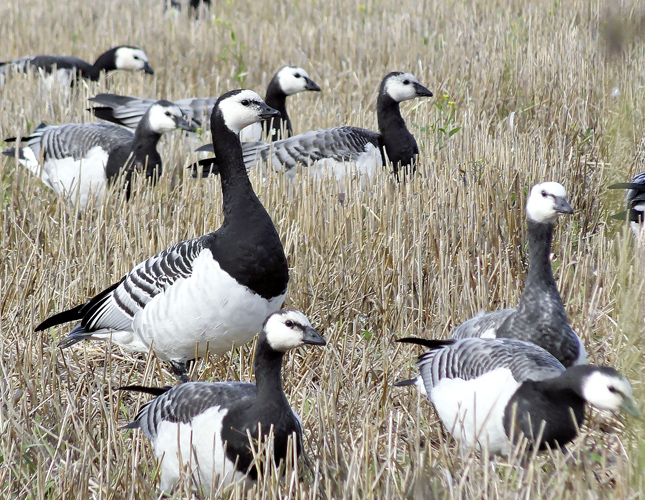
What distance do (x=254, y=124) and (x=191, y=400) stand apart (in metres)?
5.59

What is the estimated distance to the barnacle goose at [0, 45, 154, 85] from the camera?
1019 centimetres

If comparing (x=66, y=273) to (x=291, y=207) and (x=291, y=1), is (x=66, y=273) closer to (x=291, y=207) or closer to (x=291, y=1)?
(x=291, y=207)

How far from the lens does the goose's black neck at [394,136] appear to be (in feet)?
21.9

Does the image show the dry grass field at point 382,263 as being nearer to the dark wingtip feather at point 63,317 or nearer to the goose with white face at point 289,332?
the dark wingtip feather at point 63,317

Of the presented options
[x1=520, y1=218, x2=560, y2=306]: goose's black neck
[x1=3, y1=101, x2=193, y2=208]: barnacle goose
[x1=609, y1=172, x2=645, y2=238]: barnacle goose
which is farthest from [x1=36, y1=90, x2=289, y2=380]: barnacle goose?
[x1=609, y1=172, x2=645, y2=238]: barnacle goose

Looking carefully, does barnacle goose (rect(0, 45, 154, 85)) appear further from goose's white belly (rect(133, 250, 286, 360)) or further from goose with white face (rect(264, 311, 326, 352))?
goose with white face (rect(264, 311, 326, 352))

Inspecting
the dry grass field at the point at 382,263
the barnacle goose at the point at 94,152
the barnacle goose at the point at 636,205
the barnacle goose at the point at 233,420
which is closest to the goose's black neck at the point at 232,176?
the dry grass field at the point at 382,263

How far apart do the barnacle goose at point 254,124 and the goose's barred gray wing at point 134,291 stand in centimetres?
384

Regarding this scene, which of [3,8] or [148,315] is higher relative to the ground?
[3,8]

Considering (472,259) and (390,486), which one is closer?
(390,486)

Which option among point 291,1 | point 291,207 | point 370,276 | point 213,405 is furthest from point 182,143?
point 291,1

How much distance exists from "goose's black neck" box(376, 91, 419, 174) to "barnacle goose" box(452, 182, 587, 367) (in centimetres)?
256

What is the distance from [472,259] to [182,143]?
12.6 feet

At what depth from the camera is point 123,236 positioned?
5094mm
